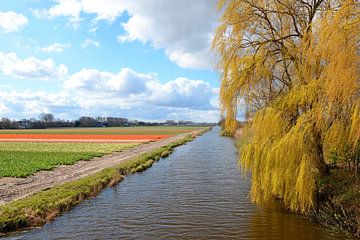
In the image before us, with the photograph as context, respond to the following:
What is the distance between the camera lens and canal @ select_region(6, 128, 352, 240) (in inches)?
503

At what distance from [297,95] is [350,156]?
3031mm

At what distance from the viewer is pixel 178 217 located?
591 inches

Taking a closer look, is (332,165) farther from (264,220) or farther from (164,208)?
(164,208)

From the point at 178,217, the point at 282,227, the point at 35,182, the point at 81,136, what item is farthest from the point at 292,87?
the point at 81,136

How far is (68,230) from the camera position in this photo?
44.1 ft

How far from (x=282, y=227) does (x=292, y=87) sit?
5.73 meters

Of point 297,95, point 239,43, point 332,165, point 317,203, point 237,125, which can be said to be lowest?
point 317,203

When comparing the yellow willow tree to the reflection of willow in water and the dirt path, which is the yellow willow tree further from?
the dirt path

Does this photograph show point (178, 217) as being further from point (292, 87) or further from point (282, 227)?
point (292, 87)

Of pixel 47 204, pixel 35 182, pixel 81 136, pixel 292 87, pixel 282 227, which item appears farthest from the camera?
pixel 81 136

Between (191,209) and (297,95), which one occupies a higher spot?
(297,95)

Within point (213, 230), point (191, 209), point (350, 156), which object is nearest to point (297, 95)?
point (350, 156)

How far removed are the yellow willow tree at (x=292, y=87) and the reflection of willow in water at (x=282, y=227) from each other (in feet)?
1.95

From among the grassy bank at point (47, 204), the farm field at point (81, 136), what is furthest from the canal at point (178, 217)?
the farm field at point (81, 136)
